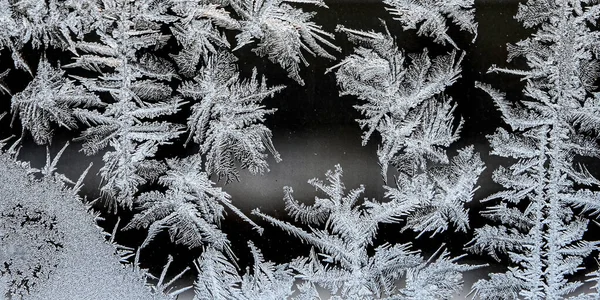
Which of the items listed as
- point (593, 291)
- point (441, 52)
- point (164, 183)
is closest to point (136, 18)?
point (164, 183)

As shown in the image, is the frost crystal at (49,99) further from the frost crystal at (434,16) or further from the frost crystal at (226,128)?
the frost crystal at (434,16)

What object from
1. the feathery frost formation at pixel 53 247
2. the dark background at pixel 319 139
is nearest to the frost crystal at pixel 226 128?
the dark background at pixel 319 139

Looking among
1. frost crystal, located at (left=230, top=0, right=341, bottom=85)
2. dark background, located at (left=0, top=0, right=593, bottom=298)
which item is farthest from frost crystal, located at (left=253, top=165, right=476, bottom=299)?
frost crystal, located at (left=230, top=0, right=341, bottom=85)

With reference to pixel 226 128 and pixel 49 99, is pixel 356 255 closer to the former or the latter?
pixel 226 128

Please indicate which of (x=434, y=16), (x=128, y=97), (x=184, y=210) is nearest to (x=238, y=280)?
(x=184, y=210)

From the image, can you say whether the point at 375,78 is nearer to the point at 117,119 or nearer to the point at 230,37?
the point at 230,37

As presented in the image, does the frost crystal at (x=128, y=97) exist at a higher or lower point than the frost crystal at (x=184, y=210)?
higher
